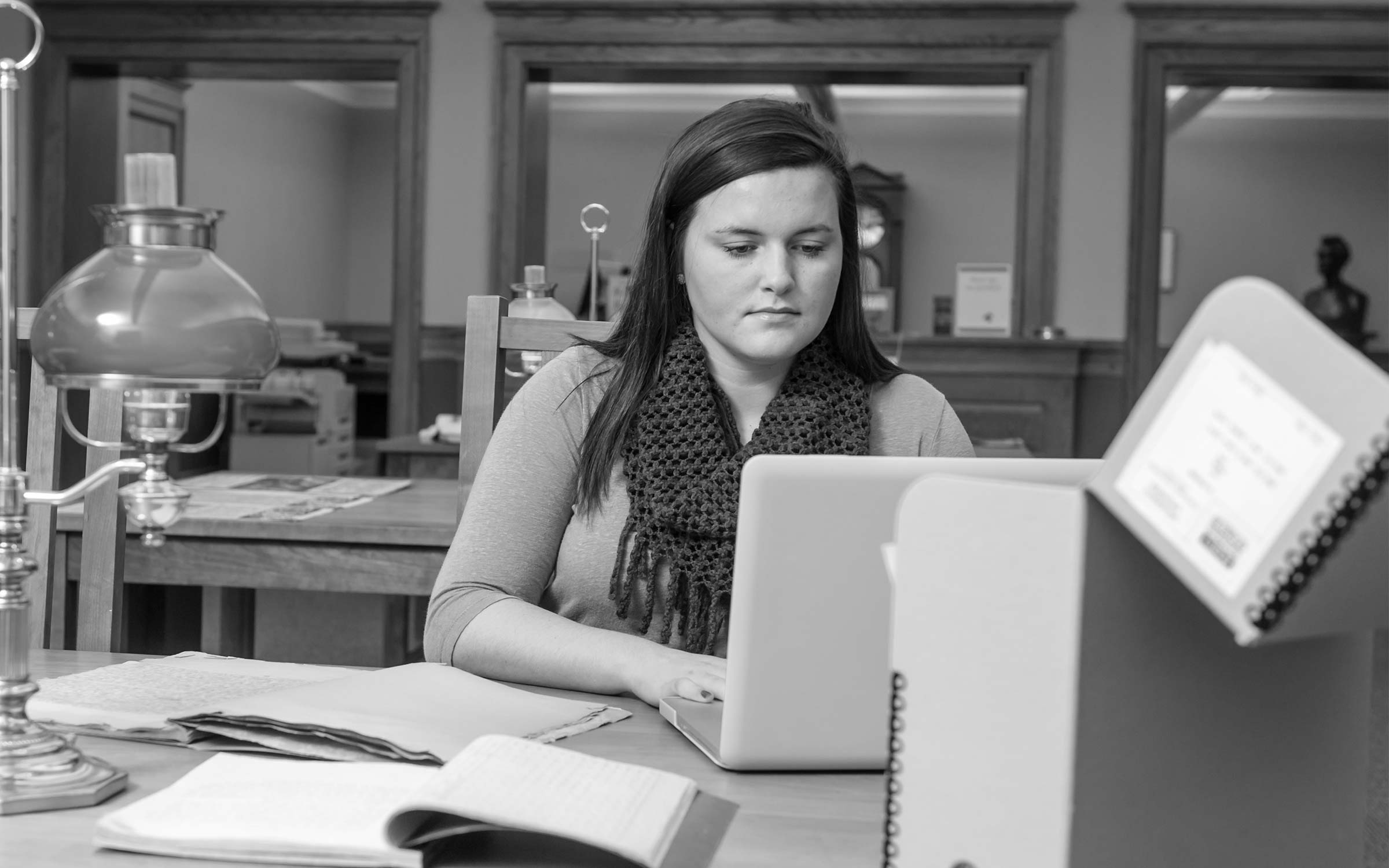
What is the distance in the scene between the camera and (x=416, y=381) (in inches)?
198

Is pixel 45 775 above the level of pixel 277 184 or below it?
below

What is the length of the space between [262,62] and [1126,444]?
5028 mm

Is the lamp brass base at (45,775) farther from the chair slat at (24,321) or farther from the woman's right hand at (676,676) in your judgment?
the chair slat at (24,321)

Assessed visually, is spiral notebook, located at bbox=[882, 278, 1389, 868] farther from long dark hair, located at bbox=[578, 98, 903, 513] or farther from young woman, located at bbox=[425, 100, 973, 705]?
long dark hair, located at bbox=[578, 98, 903, 513]

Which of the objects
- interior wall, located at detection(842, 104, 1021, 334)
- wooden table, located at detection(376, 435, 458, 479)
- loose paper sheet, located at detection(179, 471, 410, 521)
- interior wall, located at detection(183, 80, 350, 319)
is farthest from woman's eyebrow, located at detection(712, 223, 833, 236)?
interior wall, located at detection(842, 104, 1021, 334)

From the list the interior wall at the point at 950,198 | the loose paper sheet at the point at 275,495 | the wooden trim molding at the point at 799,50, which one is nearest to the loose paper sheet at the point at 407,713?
the loose paper sheet at the point at 275,495

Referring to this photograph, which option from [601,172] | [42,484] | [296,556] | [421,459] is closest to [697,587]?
[42,484]

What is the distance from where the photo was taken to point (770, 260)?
140 cm

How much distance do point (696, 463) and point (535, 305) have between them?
141 centimetres

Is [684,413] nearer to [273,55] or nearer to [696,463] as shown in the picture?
[696,463]

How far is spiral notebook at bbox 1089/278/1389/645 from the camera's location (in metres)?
0.47

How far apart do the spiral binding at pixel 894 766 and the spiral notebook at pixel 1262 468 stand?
0.53ft

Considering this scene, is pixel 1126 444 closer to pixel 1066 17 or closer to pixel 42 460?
pixel 42 460

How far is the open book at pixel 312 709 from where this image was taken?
0.91m
